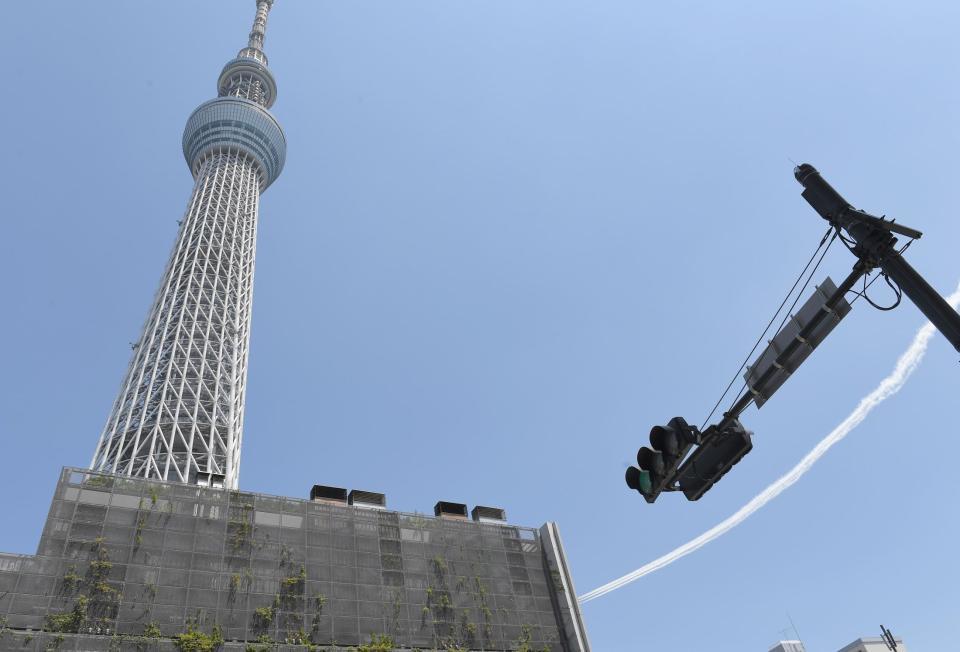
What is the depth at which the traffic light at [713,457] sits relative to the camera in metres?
9.23

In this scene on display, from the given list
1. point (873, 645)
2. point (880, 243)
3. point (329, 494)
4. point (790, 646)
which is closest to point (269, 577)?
point (329, 494)

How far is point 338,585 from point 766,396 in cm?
4080

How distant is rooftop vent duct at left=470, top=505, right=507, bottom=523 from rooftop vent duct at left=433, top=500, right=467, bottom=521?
112 centimetres

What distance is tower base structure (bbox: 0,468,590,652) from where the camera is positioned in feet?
122

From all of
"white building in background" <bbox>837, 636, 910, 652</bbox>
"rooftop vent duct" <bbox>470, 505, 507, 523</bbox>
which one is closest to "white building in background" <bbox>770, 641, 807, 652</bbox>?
"white building in background" <bbox>837, 636, 910, 652</bbox>

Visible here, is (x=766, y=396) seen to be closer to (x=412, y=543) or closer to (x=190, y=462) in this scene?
(x=412, y=543)

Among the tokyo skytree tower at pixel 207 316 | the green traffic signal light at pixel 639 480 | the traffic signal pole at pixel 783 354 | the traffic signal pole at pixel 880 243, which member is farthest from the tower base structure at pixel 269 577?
the traffic signal pole at pixel 880 243

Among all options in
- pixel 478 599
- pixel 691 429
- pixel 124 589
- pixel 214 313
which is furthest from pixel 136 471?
pixel 691 429

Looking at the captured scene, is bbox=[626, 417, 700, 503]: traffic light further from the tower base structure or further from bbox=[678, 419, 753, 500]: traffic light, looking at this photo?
the tower base structure

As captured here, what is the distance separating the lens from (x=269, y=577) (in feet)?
141

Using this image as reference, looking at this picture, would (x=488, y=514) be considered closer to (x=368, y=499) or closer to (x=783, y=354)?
(x=368, y=499)

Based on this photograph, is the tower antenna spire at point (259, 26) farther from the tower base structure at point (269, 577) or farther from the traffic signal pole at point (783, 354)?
the traffic signal pole at point (783, 354)

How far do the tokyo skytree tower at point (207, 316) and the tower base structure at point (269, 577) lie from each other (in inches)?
346

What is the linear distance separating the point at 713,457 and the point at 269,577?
4019 centimetres
